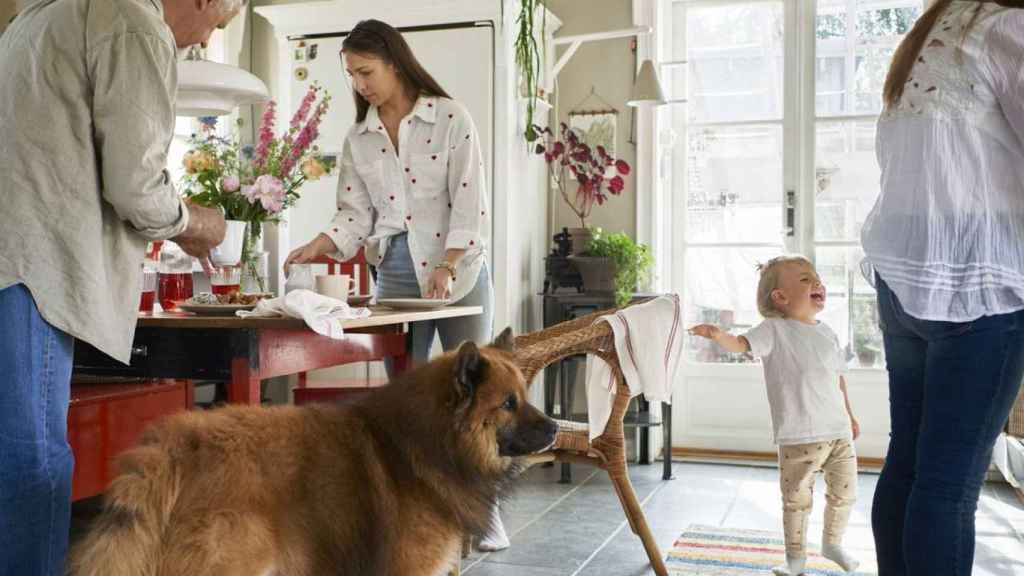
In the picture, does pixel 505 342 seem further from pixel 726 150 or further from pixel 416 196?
pixel 726 150

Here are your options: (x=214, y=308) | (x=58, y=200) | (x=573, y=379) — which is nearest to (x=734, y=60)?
(x=573, y=379)

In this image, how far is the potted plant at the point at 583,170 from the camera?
4.75 metres

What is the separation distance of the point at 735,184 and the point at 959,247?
337 centimetres

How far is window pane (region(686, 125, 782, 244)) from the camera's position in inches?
197

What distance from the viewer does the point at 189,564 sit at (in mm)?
1539

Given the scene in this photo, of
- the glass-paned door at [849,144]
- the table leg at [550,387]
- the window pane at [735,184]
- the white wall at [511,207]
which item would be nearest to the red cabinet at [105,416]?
the white wall at [511,207]

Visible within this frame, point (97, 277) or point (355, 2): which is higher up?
point (355, 2)

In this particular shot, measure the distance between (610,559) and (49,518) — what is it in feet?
6.65

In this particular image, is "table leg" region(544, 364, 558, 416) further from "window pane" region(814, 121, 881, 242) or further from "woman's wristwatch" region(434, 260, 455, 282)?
"woman's wristwatch" region(434, 260, 455, 282)

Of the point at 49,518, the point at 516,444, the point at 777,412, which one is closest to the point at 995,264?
the point at 516,444

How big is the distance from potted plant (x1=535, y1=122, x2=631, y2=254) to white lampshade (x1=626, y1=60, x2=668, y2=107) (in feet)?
1.18

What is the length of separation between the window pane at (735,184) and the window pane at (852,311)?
33 centimetres

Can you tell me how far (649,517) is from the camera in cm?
384

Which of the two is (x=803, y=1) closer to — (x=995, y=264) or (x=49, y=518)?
(x=995, y=264)
